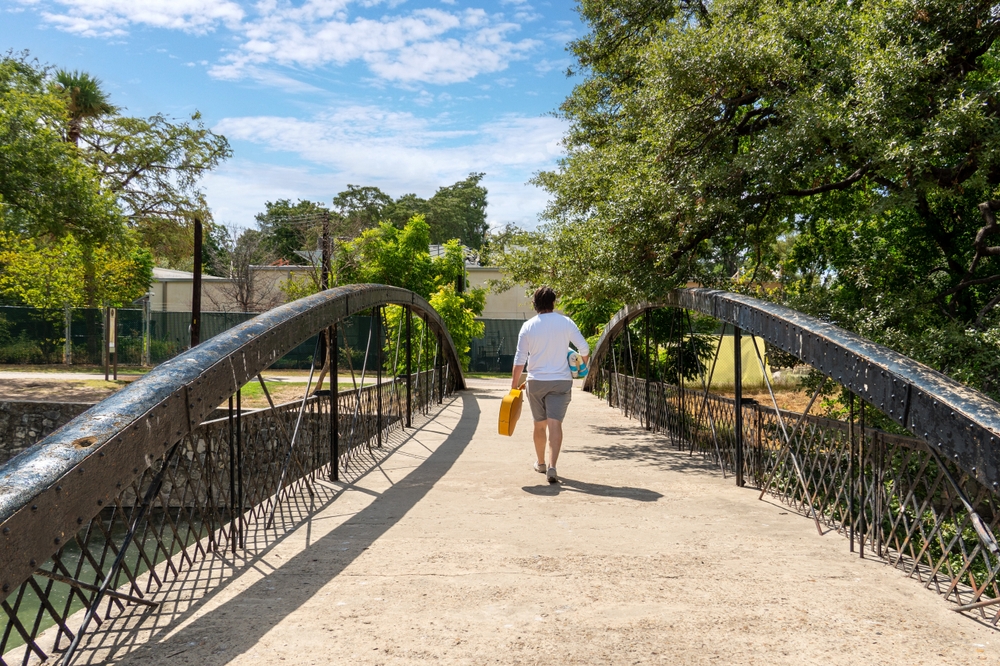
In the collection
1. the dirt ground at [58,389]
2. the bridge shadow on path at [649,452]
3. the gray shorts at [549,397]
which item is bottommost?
the dirt ground at [58,389]

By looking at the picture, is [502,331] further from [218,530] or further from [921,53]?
[218,530]

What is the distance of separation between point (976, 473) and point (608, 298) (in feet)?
27.5

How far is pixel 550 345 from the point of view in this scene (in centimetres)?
720

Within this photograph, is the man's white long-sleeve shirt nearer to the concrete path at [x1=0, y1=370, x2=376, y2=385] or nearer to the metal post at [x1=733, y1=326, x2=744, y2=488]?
the metal post at [x1=733, y1=326, x2=744, y2=488]

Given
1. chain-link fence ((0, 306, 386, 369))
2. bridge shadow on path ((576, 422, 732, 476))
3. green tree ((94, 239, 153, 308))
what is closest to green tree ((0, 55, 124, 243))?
green tree ((94, 239, 153, 308))

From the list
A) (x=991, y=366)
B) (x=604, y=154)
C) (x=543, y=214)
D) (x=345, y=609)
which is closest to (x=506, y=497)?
(x=345, y=609)

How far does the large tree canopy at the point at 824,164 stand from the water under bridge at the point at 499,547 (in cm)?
251

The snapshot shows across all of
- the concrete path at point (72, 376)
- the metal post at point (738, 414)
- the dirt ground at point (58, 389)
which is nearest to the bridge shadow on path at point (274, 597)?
the metal post at point (738, 414)

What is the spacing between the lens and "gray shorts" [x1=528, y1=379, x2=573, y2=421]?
23.6ft

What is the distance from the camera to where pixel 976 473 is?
3635 mm

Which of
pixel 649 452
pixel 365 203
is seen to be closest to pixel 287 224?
pixel 365 203

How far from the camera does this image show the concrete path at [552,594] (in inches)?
131

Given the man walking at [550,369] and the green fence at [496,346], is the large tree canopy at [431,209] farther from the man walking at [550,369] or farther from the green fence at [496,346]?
the man walking at [550,369]

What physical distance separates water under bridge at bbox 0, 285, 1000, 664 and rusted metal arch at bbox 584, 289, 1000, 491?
0.01 meters
